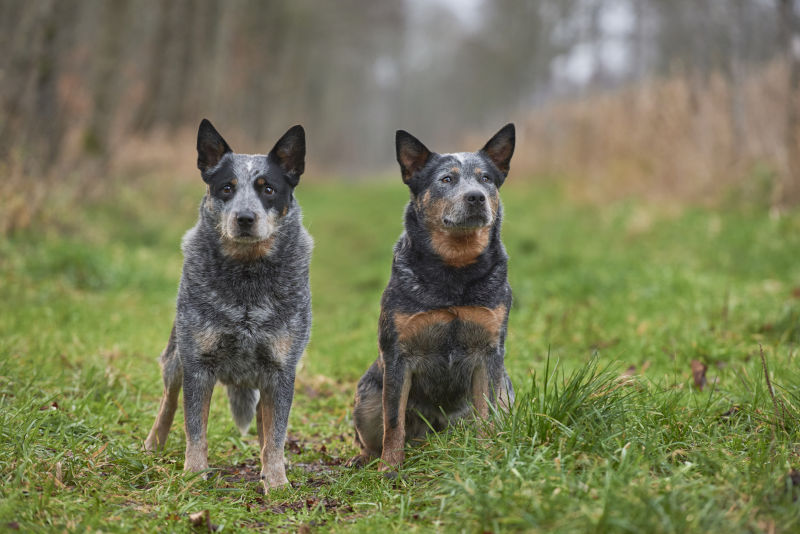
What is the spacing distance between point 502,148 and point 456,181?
17.7 inches

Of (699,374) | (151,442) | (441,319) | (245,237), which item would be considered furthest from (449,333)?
(699,374)

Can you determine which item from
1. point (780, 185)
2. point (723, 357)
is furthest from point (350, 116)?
point (723, 357)

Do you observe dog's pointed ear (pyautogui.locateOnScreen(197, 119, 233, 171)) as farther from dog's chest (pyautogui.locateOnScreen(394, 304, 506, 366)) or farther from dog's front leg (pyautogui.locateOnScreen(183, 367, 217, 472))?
dog's chest (pyautogui.locateOnScreen(394, 304, 506, 366))

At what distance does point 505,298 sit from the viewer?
11.7 ft

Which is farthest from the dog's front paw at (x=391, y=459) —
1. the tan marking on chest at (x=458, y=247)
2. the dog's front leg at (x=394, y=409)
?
the tan marking on chest at (x=458, y=247)

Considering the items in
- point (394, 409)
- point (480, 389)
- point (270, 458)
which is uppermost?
point (480, 389)

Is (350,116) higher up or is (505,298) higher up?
(350,116)

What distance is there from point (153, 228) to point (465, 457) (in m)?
8.33

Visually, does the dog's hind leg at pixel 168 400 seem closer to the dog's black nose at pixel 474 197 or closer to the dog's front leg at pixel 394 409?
the dog's front leg at pixel 394 409

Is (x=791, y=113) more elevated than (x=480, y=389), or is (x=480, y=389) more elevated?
(x=791, y=113)

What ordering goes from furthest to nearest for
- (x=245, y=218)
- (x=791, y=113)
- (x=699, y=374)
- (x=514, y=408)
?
Answer: (x=791, y=113)
(x=699, y=374)
(x=245, y=218)
(x=514, y=408)

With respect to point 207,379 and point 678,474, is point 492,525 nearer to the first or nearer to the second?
point 678,474

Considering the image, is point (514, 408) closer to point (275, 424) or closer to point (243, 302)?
point (275, 424)

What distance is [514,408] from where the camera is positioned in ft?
10.8
